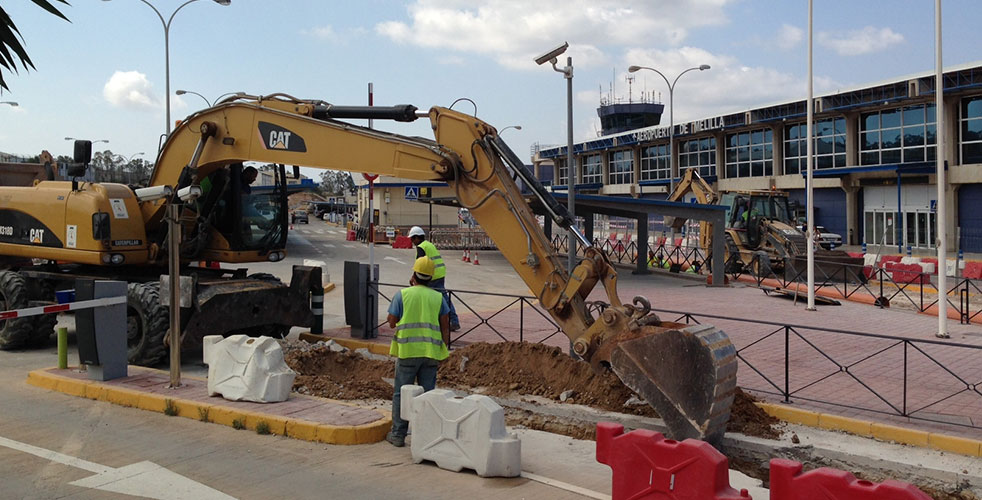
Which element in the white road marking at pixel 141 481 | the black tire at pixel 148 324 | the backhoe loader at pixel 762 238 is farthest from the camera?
the backhoe loader at pixel 762 238

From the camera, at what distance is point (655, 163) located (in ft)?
185

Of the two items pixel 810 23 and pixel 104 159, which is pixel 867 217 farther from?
pixel 104 159

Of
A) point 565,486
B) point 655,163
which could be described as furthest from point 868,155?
point 565,486

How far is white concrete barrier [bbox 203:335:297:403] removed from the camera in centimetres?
846

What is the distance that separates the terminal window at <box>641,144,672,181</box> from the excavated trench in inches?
1806

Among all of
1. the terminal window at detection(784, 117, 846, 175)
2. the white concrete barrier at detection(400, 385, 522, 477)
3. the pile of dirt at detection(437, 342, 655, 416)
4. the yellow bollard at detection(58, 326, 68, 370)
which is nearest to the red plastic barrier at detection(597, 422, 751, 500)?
the white concrete barrier at detection(400, 385, 522, 477)

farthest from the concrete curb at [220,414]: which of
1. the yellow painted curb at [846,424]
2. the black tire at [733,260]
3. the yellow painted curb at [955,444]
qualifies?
the black tire at [733,260]

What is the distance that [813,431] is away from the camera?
8.23m

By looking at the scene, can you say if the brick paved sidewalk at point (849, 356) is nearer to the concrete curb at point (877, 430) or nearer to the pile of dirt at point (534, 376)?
the concrete curb at point (877, 430)

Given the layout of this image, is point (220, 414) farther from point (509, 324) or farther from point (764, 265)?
point (764, 265)

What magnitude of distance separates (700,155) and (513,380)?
147ft

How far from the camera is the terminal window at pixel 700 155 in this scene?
50.9 meters

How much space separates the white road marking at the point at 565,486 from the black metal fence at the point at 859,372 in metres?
3.19

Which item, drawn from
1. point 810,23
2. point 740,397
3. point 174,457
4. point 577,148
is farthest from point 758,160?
point 174,457
